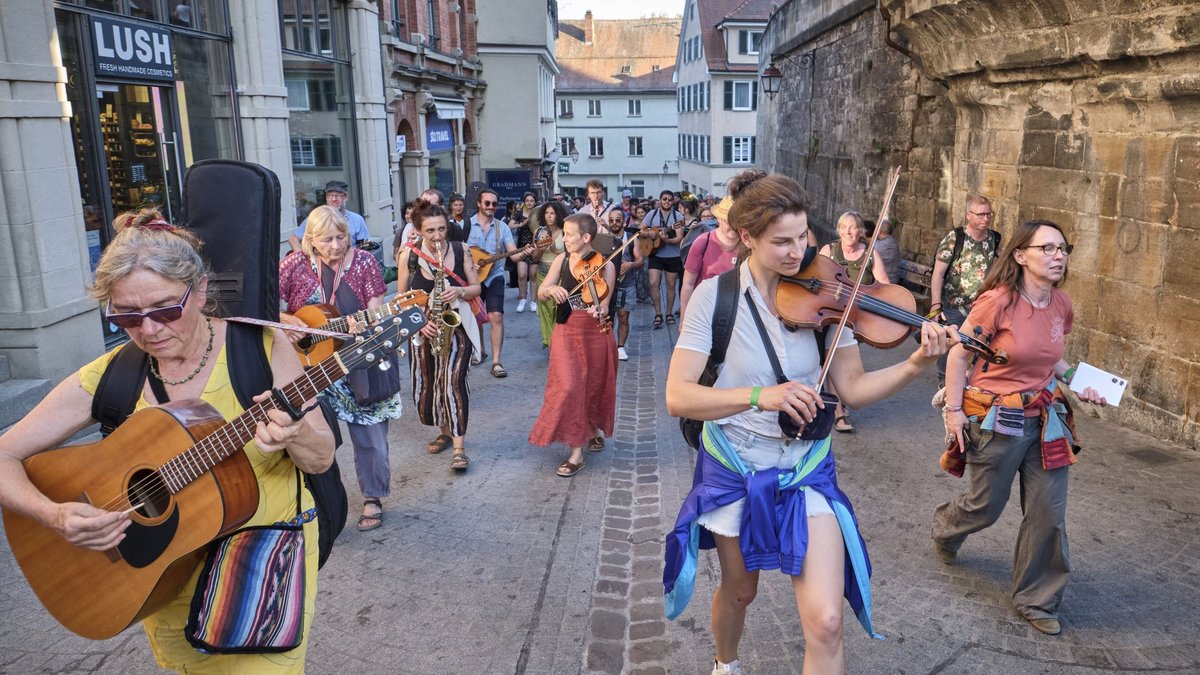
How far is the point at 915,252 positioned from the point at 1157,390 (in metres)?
4.59

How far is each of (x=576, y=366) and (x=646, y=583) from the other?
224cm

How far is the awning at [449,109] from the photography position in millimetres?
23578

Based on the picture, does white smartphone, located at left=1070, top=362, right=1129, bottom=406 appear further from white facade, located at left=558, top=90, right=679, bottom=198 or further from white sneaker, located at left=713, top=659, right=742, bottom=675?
white facade, located at left=558, top=90, right=679, bottom=198

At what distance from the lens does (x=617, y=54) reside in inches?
2633

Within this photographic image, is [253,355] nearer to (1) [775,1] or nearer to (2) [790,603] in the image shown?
(2) [790,603]

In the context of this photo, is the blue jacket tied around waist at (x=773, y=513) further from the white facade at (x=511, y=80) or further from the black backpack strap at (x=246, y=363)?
the white facade at (x=511, y=80)

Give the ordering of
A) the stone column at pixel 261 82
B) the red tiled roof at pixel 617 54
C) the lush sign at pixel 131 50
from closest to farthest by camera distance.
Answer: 1. the lush sign at pixel 131 50
2. the stone column at pixel 261 82
3. the red tiled roof at pixel 617 54

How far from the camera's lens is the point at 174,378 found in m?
2.66

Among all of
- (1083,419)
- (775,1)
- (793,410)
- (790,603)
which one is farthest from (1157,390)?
(775,1)

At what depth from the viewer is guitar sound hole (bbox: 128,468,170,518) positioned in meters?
2.56

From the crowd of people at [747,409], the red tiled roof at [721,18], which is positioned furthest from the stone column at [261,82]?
the red tiled roof at [721,18]

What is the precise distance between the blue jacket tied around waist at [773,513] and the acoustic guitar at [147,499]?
1265 mm

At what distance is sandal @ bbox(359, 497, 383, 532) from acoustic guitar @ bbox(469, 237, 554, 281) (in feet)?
8.23

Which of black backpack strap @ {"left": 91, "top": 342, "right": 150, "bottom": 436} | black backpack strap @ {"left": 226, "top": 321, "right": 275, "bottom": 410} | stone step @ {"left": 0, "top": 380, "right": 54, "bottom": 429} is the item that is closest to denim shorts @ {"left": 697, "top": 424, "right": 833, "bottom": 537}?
black backpack strap @ {"left": 226, "top": 321, "right": 275, "bottom": 410}
